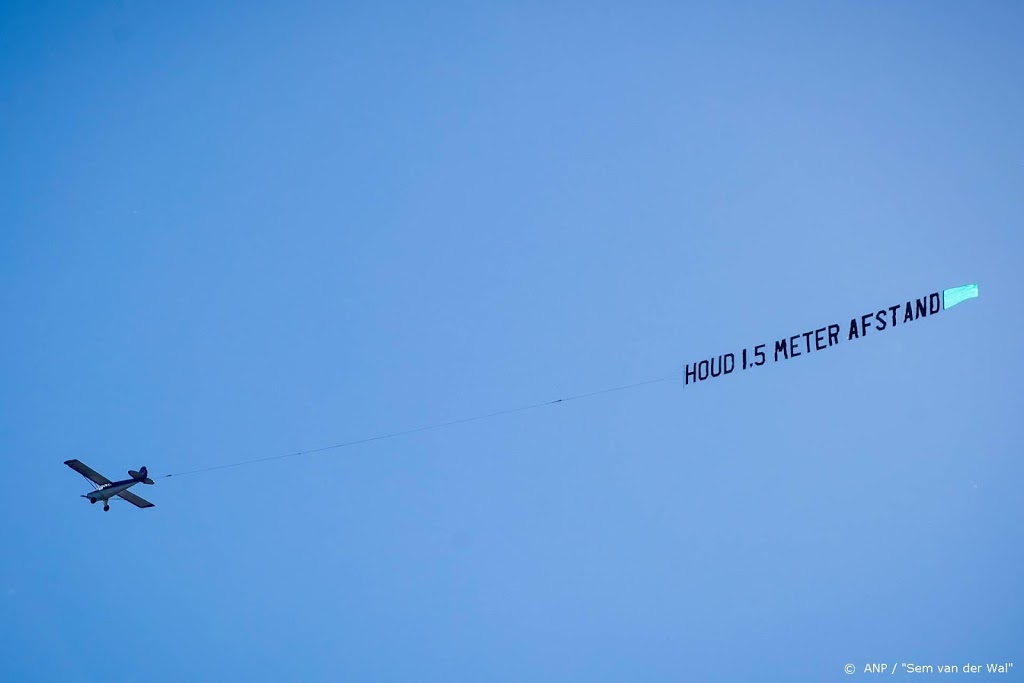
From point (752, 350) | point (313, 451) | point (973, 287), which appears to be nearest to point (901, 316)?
point (973, 287)

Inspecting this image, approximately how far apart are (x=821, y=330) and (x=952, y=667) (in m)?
10.4

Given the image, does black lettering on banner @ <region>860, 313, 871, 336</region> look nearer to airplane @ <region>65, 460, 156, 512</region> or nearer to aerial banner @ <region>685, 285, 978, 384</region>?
aerial banner @ <region>685, 285, 978, 384</region>

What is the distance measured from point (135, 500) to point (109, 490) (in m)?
1.11

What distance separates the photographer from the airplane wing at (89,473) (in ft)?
65.8

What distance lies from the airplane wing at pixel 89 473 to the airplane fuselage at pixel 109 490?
0.20 m

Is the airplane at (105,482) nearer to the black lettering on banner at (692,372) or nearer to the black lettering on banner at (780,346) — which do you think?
the black lettering on banner at (692,372)

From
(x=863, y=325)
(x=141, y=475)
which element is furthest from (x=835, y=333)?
(x=141, y=475)

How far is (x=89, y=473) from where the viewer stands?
20406 millimetres

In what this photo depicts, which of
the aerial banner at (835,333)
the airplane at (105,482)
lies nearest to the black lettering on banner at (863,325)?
the aerial banner at (835,333)

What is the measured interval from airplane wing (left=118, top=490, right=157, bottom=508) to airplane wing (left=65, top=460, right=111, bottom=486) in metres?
0.55

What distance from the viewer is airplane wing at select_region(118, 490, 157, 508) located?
20895mm

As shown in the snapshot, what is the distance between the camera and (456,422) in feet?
71.5

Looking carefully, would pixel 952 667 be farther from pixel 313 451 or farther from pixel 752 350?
pixel 313 451

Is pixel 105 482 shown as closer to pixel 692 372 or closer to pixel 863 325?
pixel 692 372
